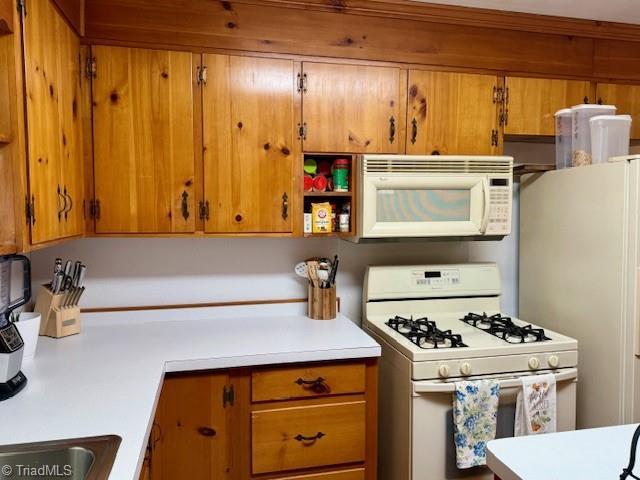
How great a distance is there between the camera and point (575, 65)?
90.9 inches

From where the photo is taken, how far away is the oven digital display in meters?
2.37

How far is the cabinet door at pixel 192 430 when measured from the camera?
5.63 feet

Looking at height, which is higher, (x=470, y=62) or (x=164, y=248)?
(x=470, y=62)

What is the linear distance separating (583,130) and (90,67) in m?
2.14

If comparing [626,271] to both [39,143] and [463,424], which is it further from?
[39,143]

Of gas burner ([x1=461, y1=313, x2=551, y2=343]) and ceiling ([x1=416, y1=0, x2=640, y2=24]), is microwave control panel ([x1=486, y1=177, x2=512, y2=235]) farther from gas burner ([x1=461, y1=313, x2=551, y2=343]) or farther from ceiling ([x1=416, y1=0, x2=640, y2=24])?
ceiling ([x1=416, y1=0, x2=640, y2=24])

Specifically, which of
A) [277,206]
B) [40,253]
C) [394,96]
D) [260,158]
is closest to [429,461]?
[277,206]

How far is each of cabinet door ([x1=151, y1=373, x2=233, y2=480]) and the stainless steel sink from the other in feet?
2.12

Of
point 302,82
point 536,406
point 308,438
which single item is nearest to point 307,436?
point 308,438

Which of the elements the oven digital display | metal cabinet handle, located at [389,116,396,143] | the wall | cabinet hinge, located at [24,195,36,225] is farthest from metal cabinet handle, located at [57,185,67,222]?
the oven digital display

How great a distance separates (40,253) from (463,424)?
1.92 meters

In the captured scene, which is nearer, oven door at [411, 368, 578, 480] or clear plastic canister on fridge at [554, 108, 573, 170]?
oven door at [411, 368, 578, 480]

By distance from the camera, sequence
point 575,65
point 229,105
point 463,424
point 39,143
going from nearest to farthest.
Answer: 1. point 39,143
2. point 463,424
3. point 229,105
4. point 575,65

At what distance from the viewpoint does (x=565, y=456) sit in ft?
3.37
